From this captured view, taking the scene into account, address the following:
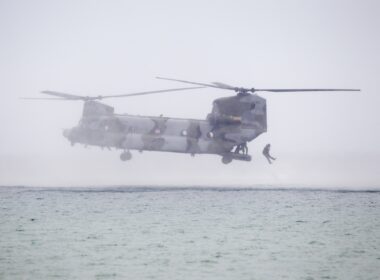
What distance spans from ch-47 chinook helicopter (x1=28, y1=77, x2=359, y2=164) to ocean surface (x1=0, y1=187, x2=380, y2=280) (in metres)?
5.42

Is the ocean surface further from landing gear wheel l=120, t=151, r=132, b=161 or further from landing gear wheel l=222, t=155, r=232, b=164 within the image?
landing gear wheel l=222, t=155, r=232, b=164

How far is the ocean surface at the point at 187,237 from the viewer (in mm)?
9898

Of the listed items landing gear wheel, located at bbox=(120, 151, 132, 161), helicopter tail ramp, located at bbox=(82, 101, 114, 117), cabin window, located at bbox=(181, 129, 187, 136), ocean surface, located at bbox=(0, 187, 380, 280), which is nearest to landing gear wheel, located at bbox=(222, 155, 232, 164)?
cabin window, located at bbox=(181, 129, 187, 136)

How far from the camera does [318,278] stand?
9273mm

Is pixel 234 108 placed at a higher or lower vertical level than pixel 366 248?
higher

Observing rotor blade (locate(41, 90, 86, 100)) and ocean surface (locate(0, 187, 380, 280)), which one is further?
rotor blade (locate(41, 90, 86, 100))

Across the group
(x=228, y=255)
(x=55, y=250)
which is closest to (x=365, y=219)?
(x=228, y=255)

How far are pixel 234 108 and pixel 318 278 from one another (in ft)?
67.1

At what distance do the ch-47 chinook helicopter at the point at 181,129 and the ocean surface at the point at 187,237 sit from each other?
5423 mm

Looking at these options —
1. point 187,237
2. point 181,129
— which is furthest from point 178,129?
point 187,237

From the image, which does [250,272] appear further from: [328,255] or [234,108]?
[234,108]

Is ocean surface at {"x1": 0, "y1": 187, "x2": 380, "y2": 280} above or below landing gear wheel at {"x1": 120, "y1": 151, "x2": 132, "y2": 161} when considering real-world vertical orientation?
below

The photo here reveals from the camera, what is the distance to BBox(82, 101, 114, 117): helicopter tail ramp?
28.1 m

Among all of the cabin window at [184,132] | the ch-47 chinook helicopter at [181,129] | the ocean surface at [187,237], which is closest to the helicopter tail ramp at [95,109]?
the ch-47 chinook helicopter at [181,129]
